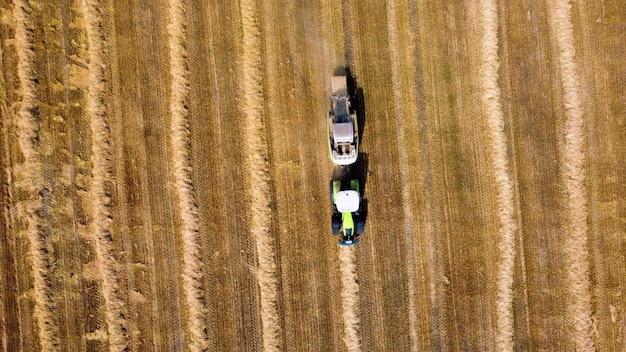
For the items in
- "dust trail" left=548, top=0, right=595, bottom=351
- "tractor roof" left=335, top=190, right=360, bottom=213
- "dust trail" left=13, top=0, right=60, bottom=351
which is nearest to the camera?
"tractor roof" left=335, top=190, right=360, bottom=213

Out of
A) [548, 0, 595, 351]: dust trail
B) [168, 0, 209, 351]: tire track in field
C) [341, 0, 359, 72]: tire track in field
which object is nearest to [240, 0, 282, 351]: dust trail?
[168, 0, 209, 351]: tire track in field

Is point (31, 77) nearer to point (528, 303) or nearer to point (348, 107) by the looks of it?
point (348, 107)

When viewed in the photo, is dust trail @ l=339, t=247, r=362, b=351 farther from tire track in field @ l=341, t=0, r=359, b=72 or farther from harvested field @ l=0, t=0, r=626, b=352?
tire track in field @ l=341, t=0, r=359, b=72

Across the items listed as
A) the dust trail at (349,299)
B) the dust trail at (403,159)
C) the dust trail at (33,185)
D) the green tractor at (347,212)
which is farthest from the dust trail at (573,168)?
the dust trail at (33,185)

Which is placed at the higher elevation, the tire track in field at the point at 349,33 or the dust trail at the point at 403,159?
the tire track in field at the point at 349,33

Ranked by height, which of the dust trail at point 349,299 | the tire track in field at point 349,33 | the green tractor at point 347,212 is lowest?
the dust trail at point 349,299

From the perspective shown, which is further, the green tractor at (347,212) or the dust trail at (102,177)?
the dust trail at (102,177)

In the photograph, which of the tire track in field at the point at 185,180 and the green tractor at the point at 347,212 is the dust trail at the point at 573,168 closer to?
the green tractor at the point at 347,212
